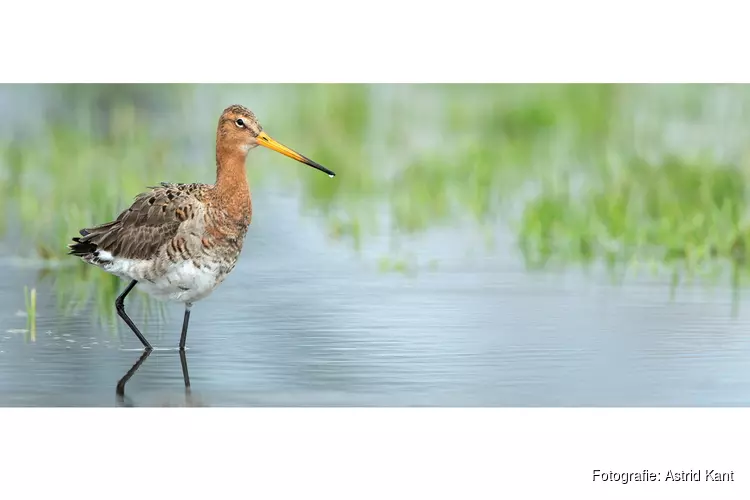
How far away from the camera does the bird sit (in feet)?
28.1

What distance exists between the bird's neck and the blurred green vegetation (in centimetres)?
177

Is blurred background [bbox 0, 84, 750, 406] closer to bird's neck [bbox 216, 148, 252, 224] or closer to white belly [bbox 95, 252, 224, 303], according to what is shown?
white belly [bbox 95, 252, 224, 303]

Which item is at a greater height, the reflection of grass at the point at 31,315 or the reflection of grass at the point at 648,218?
the reflection of grass at the point at 648,218

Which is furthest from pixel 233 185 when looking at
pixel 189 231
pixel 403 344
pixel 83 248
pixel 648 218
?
pixel 648 218

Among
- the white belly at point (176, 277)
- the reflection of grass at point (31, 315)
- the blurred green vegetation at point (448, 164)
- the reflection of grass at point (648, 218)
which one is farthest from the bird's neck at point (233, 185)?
the reflection of grass at point (648, 218)

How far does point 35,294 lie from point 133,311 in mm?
719

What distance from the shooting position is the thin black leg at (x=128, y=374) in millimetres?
7939

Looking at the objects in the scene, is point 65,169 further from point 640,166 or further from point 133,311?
point 640,166

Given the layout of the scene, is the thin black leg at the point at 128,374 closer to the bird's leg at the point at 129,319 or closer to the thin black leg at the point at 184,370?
the bird's leg at the point at 129,319

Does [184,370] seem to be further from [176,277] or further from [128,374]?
[176,277]

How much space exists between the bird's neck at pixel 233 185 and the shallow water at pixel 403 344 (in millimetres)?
817

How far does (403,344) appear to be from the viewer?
8867 millimetres

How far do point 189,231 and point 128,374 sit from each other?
91 cm

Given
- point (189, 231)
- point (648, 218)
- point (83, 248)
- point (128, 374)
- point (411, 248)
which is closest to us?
point (128, 374)
